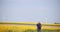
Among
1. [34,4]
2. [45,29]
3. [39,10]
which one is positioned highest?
[34,4]

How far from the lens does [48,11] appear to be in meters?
1.95

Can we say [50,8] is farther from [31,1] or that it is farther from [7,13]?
[7,13]

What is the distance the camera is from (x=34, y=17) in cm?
194

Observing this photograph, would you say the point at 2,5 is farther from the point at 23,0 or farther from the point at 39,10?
the point at 39,10

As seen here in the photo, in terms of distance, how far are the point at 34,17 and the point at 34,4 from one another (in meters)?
0.27

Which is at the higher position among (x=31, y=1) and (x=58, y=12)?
(x=31, y=1)

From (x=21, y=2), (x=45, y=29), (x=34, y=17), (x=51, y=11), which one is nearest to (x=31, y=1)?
(x=21, y=2)

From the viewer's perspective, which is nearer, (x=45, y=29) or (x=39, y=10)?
(x=45, y=29)

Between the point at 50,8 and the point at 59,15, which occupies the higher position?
the point at 50,8

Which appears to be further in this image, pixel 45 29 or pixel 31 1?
pixel 31 1

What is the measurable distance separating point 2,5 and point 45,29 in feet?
3.68

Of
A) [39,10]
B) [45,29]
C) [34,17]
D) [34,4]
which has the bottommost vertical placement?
[45,29]

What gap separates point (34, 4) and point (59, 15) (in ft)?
1.83

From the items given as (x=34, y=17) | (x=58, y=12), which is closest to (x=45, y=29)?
(x=34, y=17)
